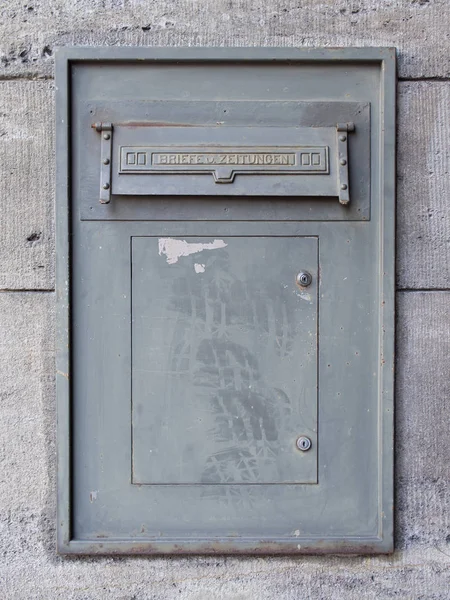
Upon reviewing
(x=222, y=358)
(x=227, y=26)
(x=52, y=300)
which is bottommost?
(x=222, y=358)

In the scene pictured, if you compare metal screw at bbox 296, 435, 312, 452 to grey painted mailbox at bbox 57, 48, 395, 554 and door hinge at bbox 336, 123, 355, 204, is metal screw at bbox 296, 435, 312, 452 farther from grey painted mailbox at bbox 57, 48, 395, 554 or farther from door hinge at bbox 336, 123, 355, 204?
door hinge at bbox 336, 123, 355, 204

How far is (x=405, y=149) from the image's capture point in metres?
2.17

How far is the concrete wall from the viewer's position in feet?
7.07

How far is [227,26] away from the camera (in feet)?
7.05

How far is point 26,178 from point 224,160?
816mm

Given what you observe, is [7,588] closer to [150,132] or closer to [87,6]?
[150,132]

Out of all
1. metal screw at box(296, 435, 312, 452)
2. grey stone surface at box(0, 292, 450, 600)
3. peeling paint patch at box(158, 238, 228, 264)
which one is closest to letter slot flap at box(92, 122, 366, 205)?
peeling paint patch at box(158, 238, 228, 264)

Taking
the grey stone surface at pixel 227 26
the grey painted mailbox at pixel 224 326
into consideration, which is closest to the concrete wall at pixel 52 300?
the grey stone surface at pixel 227 26

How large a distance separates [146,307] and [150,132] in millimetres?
683

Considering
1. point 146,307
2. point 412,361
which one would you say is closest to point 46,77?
point 146,307

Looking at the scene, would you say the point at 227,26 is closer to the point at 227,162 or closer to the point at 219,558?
the point at 227,162

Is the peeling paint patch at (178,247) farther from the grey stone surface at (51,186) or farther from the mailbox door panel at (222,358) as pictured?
the grey stone surface at (51,186)

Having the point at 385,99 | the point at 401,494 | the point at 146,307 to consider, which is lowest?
the point at 401,494

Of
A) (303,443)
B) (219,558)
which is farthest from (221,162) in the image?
(219,558)
